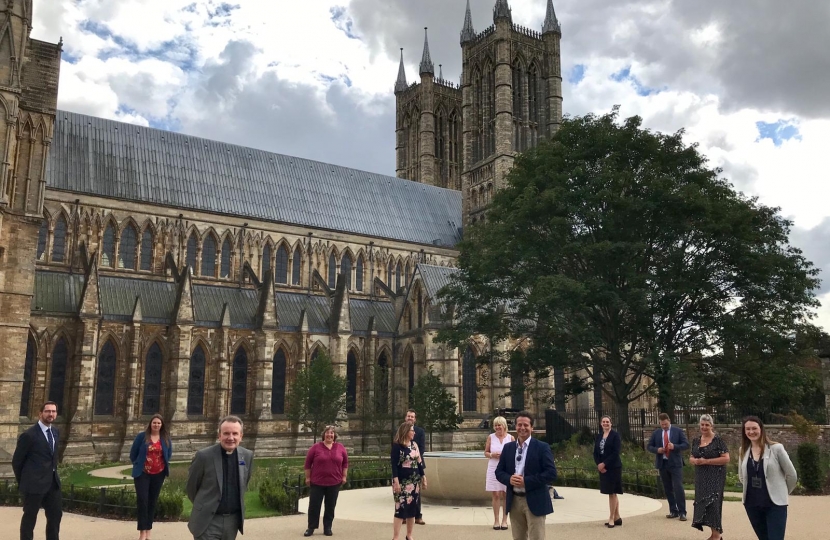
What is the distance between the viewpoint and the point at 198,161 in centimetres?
4638

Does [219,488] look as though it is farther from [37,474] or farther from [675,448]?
[675,448]

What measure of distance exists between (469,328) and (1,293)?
17792 mm

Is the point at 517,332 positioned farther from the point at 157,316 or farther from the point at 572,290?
the point at 157,316

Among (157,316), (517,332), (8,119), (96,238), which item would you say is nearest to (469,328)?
(517,332)

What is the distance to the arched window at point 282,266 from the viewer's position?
151 feet

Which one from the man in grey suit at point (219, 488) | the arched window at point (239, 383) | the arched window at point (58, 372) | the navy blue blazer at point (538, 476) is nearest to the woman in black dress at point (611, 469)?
the navy blue blazer at point (538, 476)

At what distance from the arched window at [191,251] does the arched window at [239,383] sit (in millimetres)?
6682

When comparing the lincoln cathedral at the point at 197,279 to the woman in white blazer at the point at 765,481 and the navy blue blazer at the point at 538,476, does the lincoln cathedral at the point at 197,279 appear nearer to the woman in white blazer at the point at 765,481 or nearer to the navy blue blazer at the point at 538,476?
the navy blue blazer at the point at 538,476

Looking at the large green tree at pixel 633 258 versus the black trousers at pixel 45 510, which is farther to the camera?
the large green tree at pixel 633 258

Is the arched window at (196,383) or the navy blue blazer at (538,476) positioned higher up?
the arched window at (196,383)

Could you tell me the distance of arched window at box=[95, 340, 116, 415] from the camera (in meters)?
35.2

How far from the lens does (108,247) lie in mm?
40500

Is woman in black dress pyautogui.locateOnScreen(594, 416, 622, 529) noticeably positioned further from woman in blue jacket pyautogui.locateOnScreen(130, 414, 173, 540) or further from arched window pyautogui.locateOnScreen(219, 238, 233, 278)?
arched window pyautogui.locateOnScreen(219, 238, 233, 278)

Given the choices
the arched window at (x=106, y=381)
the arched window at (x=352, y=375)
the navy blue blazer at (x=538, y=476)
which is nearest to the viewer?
the navy blue blazer at (x=538, y=476)
